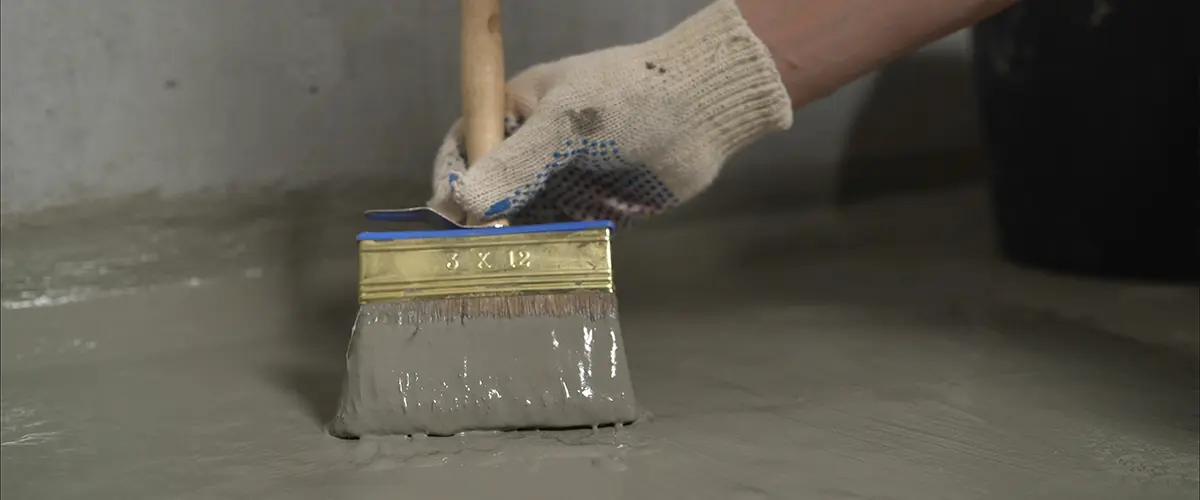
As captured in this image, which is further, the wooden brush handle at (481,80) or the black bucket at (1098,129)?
the black bucket at (1098,129)

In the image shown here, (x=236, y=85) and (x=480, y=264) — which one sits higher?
(x=236, y=85)

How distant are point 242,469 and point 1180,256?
111 centimetres

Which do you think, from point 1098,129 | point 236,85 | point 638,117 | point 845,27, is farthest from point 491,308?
point 1098,129

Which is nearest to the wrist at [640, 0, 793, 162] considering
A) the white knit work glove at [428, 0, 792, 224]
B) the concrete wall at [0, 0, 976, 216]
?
the white knit work glove at [428, 0, 792, 224]

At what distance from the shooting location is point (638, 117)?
2.56 feet

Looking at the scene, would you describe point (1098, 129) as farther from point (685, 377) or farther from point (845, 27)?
point (685, 377)

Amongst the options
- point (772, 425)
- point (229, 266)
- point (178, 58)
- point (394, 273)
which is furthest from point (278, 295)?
point (772, 425)

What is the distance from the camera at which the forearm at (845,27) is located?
776 millimetres

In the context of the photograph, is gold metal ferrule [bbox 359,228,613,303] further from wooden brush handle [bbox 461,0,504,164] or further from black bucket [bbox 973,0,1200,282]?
black bucket [bbox 973,0,1200,282]

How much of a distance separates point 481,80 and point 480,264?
0.18m

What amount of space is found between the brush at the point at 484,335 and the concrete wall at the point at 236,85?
48 centimetres

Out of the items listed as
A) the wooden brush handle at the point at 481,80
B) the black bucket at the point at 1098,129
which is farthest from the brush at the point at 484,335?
the black bucket at the point at 1098,129

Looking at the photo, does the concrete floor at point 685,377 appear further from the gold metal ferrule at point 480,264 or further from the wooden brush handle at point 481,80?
the wooden brush handle at point 481,80

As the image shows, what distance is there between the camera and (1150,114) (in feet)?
3.62
